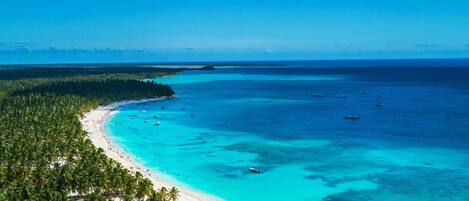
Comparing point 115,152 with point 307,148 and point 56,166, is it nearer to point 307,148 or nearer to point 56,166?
point 56,166

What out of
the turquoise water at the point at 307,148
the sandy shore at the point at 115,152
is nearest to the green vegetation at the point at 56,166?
the sandy shore at the point at 115,152

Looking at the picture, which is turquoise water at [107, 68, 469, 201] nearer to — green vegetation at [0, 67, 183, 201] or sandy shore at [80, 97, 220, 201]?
sandy shore at [80, 97, 220, 201]

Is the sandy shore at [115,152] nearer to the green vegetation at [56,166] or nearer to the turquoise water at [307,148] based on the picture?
the turquoise water at [307,148]

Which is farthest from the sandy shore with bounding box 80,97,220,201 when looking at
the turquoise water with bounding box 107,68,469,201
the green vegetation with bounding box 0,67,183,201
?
the green vegetation with bounding box 0,67,183,201

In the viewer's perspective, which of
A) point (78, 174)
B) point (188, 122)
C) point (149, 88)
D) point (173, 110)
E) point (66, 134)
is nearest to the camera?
point (78, 174)

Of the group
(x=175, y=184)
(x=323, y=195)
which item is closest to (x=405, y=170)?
(x=323, y=195)

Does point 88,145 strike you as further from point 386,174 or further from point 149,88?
point 149,88
